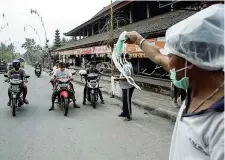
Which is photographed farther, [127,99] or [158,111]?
[158,111]

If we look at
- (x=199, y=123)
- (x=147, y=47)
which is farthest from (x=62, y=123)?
(x=199, y=123)

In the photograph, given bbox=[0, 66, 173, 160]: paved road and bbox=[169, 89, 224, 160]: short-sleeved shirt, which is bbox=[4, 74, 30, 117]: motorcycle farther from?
bbox=[169, 89, 224, 160]: short-sleeved shirt

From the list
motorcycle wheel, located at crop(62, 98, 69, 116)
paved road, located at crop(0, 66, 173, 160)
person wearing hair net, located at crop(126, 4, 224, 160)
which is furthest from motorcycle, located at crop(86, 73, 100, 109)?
person wearing hair net, located at crop(126, 4, 224, 160)

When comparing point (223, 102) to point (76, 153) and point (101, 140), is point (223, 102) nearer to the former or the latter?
point (76, 153)

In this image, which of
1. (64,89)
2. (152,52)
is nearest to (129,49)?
(64,89)

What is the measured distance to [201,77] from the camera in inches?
53.9

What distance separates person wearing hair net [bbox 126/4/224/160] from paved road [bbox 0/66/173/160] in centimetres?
332

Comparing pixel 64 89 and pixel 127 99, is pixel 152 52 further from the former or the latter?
pixel 64 89

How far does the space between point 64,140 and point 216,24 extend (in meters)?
4.70

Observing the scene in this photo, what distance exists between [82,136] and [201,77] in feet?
15.4

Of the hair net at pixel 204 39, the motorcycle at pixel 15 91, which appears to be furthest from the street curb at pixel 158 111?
the hair net at pixel 204 39

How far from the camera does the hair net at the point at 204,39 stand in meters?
1.21

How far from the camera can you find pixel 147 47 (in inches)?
80.5

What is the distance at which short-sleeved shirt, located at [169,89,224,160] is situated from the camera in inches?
46.2
